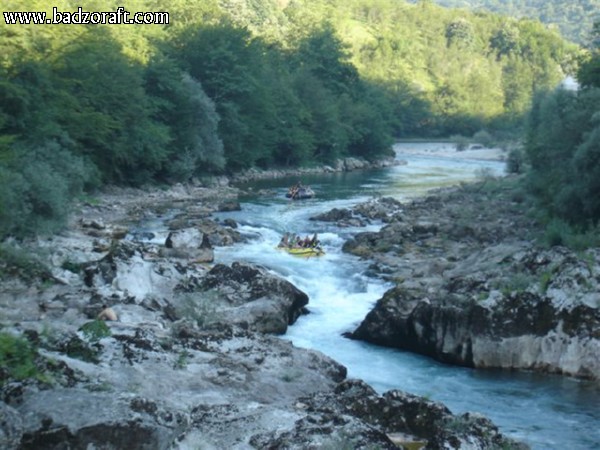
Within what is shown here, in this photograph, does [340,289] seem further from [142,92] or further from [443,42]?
[443,42]

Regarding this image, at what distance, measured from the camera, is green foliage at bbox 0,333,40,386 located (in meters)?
8.82

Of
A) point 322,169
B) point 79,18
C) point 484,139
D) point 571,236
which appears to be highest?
point 79,18

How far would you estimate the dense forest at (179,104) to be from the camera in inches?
1159

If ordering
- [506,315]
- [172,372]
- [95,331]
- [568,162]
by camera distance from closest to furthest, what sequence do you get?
[172,372] < [95,331] < [506,315] < [568,162]

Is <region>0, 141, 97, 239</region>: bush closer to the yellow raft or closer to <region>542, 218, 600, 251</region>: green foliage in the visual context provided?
the yellow raft

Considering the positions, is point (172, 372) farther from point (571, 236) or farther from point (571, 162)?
point (571, 162)

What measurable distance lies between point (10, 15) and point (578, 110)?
24258 millimetres

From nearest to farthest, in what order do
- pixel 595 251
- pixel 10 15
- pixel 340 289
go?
pixel 595 251 < pixel 340 289 < pixel 10 15

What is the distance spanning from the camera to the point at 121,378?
10188mm

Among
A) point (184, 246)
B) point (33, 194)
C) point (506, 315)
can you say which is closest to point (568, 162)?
point (506, 315)

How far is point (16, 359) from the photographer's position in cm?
918

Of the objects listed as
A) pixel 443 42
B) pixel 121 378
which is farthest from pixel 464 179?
pixel 443 42

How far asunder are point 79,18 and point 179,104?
31.9 ft

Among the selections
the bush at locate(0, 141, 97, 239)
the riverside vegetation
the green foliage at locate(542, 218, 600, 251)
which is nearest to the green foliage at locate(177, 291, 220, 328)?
the riverside vegetation
